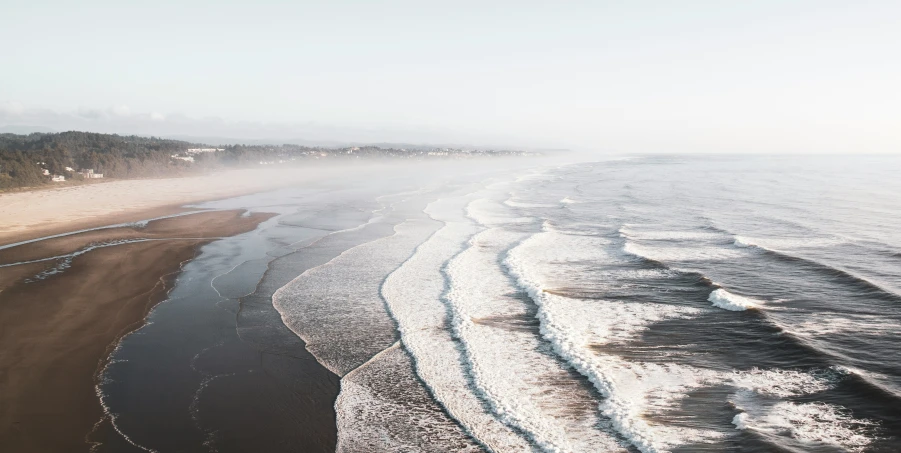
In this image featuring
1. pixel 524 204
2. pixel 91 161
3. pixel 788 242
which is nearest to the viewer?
pixel 788 242

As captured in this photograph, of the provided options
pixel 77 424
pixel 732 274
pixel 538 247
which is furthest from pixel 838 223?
pixel 77 424

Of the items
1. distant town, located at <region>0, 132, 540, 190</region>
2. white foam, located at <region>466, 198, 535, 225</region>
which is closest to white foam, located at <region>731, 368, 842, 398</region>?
white foam, located at <region>466, 198, 535, 225</region>

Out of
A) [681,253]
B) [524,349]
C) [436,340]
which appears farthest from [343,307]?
[681,253]

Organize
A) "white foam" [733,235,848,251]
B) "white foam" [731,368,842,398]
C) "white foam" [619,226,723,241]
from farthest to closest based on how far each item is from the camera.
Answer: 1. "white foam" [619,226,723,241]
2. "white foam" [733,235,848,251]
3. "white foam" [731,368,842,398]

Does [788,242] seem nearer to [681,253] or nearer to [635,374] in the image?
[681,253]

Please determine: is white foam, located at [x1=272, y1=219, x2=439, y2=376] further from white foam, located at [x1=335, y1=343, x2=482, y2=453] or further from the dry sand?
the dry sand
